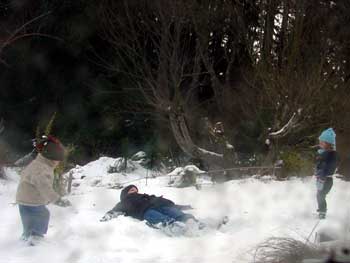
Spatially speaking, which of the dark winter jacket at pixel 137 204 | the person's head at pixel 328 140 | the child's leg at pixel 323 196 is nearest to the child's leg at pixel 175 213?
the dark winter jacket at pixel 137 204

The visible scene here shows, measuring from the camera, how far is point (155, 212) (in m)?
6.29

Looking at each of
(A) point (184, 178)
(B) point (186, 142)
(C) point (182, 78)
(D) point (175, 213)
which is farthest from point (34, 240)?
(C) point (182, 78)

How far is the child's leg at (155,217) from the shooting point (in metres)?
6.07

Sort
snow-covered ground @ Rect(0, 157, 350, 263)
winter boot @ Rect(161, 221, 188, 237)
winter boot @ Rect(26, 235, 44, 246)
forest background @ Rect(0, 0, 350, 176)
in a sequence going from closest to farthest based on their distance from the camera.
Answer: snow-covered ground @ Rect(0, 157, 350, 263), winter boot @ Rect(26, 235, 44, 246), winter boot @ Rect(161, 221, 188, 237), forest background @ Rect(0, 0, 350, 176)

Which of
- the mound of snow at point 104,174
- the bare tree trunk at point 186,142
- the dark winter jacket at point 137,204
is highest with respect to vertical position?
the bare tree trunk at point 186,142

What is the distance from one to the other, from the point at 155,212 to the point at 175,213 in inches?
9.7

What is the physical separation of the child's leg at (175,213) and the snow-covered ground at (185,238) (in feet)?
0.90

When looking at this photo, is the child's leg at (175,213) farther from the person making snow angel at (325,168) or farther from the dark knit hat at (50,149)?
the person making snow angel at (325,168)

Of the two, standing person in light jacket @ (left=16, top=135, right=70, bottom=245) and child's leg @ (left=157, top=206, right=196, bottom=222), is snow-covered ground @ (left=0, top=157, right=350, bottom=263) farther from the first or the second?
child's leg @ (left=157, top=206, right=196, bottom=222)

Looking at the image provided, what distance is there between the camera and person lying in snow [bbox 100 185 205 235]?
587 cm

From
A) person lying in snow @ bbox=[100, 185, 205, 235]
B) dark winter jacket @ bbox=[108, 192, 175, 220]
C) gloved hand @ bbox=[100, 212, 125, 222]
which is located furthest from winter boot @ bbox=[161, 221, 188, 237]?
gloved hand @ bbox=[100, 212, 125, 222]

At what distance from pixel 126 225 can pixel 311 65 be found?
649 centimetres

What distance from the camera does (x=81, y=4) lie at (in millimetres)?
15180

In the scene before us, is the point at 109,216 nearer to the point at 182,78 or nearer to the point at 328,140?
the point at 328,140
